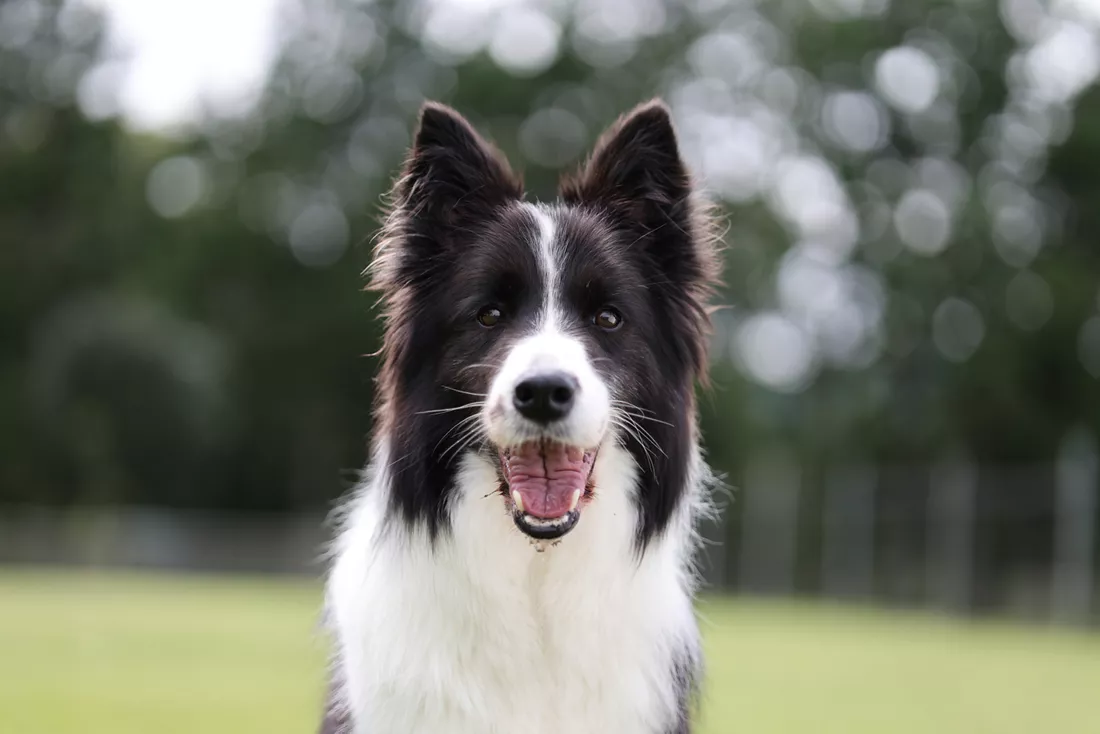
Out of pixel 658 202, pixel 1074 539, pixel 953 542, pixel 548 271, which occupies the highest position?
pixel 658 202

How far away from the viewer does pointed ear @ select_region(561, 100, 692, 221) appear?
515 cm

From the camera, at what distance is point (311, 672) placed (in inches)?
439

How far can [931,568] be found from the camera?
25609 millimetres

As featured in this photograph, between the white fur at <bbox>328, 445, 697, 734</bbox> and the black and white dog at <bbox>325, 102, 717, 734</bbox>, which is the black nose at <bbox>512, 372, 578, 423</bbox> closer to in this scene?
the black and white dog at <bbox>325, 102, 717, 734</bbox>

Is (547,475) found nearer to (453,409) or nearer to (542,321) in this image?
(453,409)

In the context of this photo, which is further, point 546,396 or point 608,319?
point 608,319

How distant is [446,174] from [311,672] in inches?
282

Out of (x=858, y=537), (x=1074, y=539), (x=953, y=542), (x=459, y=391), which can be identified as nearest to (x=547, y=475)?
(x=459, y=391)

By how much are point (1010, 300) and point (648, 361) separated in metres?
31.8

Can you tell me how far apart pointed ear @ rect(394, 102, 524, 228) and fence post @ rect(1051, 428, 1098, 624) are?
20.2 m

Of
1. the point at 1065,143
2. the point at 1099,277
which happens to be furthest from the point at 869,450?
the point at 1065,143

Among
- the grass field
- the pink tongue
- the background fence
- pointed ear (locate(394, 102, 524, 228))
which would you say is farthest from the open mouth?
the background fence

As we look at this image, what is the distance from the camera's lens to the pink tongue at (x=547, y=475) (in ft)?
14.4

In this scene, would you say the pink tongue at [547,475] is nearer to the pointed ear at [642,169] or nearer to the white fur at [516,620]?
the white fur at [516,620]
